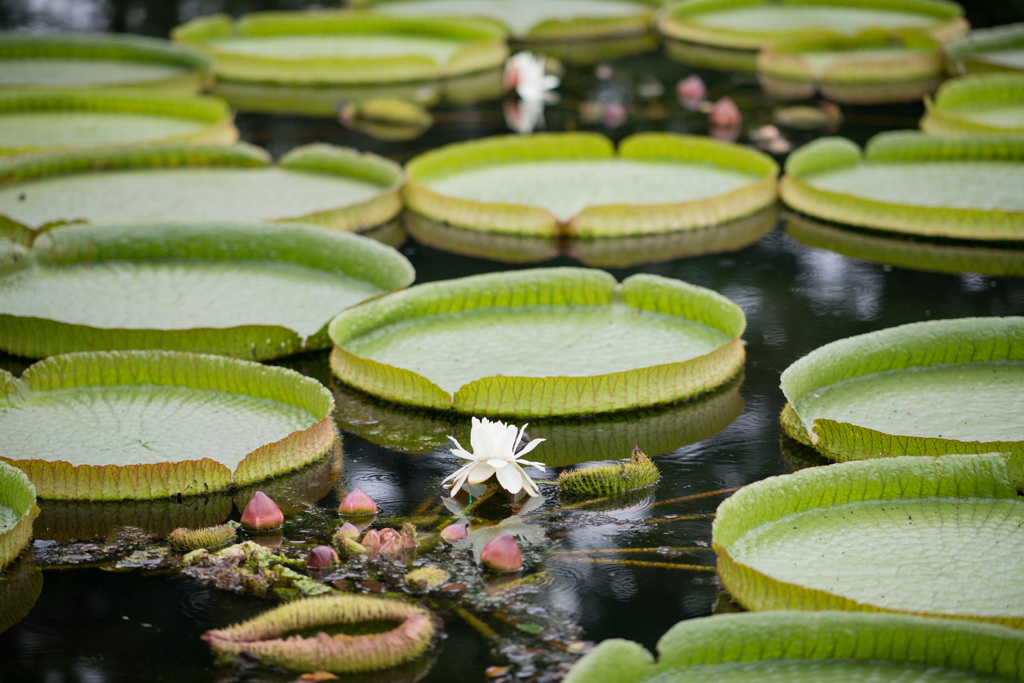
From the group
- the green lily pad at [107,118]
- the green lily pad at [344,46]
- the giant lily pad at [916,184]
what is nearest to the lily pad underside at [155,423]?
the giant lily pad at [916,184]

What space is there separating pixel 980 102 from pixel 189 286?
493 cm

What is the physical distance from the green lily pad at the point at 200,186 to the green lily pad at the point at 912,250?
2.00m

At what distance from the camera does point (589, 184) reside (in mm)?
5965

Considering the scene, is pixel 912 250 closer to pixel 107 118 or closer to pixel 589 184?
pixel 589 184

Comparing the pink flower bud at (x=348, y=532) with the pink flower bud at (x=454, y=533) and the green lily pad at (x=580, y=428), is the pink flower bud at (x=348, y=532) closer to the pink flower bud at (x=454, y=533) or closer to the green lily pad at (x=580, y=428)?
the pink flower bud at (x=454, y=533)

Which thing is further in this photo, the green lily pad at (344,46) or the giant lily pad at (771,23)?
the giant lily pad at (771,23)

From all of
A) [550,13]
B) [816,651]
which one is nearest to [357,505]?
[816,651]

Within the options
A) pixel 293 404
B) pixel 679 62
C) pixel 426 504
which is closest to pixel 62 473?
pixel 293 404

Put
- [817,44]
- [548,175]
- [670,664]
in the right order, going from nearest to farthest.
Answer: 1. [670,664]
2. [548,175]
3. [817,44]

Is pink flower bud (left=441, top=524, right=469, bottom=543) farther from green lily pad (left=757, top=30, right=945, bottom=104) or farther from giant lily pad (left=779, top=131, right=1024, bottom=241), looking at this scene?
green lily pad (left=757, top=30, right=945, bottom=104)

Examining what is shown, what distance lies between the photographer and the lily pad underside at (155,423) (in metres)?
3.21

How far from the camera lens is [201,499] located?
3244 millimetres

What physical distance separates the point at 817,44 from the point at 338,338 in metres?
5.87

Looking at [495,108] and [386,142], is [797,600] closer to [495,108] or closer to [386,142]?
[386,142]
